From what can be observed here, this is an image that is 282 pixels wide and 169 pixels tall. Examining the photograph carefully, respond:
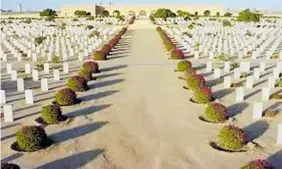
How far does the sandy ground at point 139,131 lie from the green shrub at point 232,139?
0.99ft

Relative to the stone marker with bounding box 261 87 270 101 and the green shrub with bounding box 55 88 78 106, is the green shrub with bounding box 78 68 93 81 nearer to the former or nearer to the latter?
the green shrub with bounding box 55 88 78 106

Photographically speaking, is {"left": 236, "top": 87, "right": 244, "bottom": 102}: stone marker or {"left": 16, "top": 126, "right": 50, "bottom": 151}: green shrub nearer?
{"left": 16, "top": 126, "right": 50, "bottom": 151}: green shrub

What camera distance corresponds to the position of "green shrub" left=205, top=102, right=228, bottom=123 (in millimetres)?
11094

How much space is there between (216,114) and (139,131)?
6.69 feet

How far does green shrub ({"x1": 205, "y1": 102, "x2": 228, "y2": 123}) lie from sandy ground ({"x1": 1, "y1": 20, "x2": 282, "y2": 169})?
27 cm

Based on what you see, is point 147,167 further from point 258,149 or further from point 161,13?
point 161,13

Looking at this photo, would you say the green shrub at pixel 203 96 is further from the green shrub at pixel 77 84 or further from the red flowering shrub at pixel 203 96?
the green shrub at pixel 77 84

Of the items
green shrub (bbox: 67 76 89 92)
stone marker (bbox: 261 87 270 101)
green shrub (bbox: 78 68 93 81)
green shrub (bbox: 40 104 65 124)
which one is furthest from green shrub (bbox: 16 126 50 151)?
green shrub (bbox: 78 68 93 81)

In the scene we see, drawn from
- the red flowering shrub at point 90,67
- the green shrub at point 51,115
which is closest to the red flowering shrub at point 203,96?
the green shrub at point 51,115

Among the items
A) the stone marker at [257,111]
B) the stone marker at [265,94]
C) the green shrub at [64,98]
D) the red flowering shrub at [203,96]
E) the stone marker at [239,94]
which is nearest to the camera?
the stone marker at [257,111]

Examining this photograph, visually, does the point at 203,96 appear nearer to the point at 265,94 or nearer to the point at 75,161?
the point at 265,94

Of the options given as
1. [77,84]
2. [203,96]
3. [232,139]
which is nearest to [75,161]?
[232,139]

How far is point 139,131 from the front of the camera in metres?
10.3

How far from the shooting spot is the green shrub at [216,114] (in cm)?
1109
